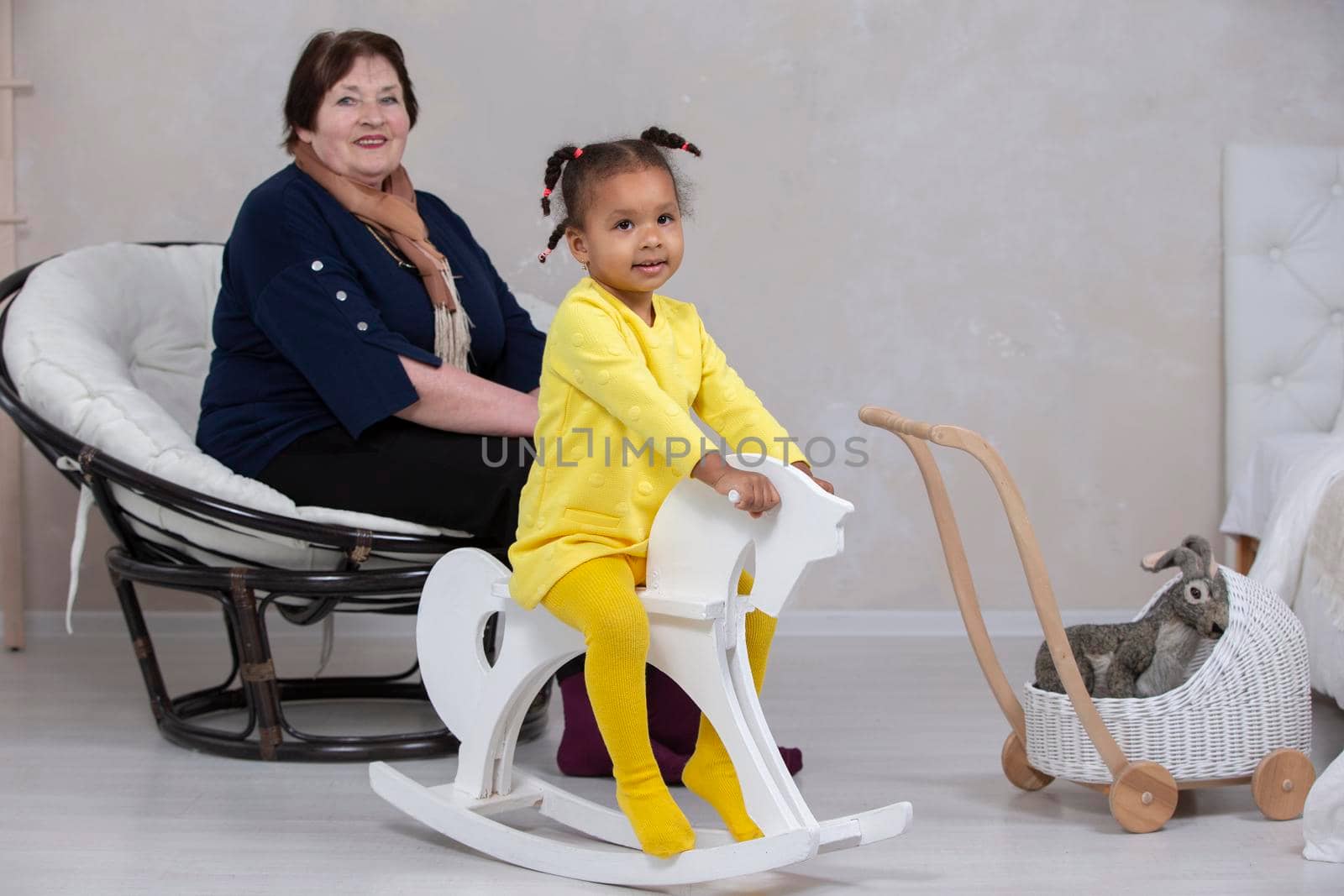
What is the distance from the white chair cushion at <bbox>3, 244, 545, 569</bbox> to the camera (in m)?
2.12

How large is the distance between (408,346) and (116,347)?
0.62 m

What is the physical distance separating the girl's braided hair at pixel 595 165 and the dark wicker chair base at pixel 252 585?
603mm

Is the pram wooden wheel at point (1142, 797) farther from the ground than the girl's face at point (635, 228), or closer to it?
closer to it

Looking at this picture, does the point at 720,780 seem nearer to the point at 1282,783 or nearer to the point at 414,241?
the point at 1282,783

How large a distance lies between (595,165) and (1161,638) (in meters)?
0.96

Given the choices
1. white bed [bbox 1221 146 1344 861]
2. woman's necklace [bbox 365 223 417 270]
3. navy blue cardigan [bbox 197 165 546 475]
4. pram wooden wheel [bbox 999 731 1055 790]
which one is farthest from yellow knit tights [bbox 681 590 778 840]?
white bed [bbox 1221 146 1344 861]

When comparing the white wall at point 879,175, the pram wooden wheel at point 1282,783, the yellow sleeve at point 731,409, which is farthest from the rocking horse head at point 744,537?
the white wall at point 879,175

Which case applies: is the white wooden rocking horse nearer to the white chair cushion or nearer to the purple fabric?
the purple fabric

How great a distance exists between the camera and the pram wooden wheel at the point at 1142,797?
5.85 ft

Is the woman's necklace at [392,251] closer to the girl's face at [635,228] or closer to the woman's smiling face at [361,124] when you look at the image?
the woman's smiling face at [361,124]

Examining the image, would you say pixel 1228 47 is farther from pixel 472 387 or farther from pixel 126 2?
pixel 126 2

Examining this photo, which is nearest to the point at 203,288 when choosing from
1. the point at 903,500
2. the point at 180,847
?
the point at 180,847

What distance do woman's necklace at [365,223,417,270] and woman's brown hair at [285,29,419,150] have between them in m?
0.19

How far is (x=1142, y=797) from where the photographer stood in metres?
1.79
